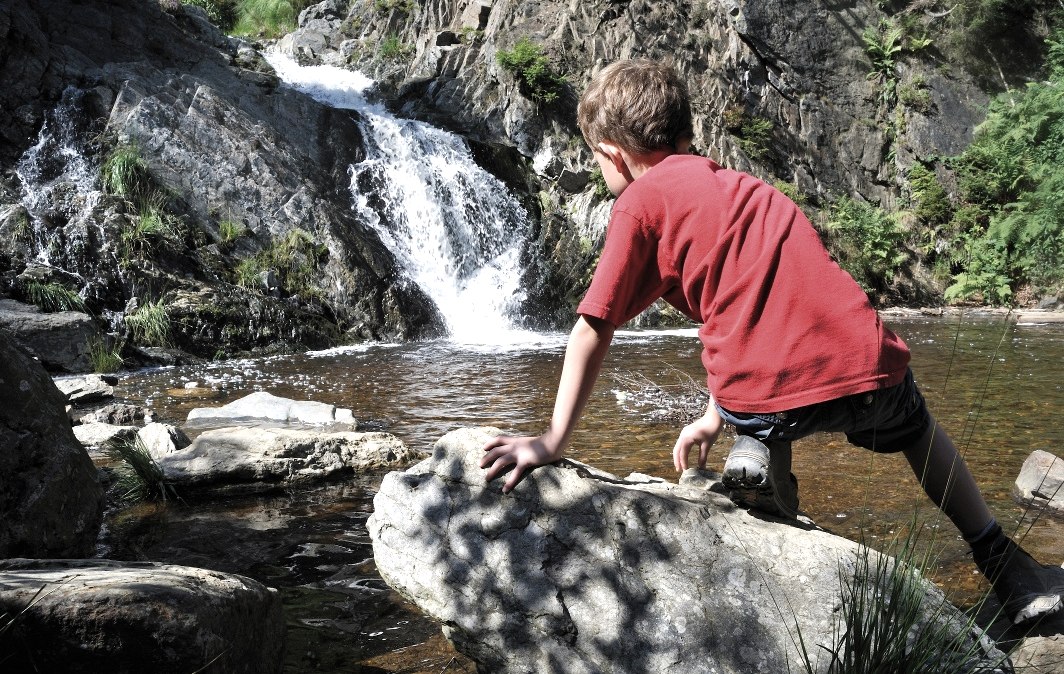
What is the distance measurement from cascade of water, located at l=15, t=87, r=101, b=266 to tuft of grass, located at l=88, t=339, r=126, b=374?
2546 millimetres

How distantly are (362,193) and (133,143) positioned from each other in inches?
159

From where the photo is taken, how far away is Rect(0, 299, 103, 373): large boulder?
31.2 ft

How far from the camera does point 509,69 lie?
18.1 m

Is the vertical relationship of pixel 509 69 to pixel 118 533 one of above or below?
above

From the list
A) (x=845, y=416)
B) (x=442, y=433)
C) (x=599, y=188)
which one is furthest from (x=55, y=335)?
(x=599, y=188)

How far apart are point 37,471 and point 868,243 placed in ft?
56.8

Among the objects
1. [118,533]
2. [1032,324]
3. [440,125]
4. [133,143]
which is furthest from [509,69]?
[118,533]

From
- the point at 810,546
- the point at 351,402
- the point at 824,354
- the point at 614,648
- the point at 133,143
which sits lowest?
the point at 351,402

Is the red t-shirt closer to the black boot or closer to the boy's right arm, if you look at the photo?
the boy's right arm

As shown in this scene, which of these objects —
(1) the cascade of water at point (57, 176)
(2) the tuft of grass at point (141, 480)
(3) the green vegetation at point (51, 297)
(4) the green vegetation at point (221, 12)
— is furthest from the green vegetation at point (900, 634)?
(4) the green vegetation at point (221, 12)

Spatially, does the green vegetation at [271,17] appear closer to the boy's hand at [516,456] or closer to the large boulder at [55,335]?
the large boulder at [55,335]

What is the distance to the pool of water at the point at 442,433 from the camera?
10.3ft

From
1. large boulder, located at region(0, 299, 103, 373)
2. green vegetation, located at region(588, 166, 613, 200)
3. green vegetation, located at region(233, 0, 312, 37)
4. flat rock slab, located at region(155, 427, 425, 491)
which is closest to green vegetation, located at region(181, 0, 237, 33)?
green vegetation, located at region(233, 0, 312, 37)

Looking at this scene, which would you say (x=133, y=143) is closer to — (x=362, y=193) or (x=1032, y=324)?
(x=362, y=193)
